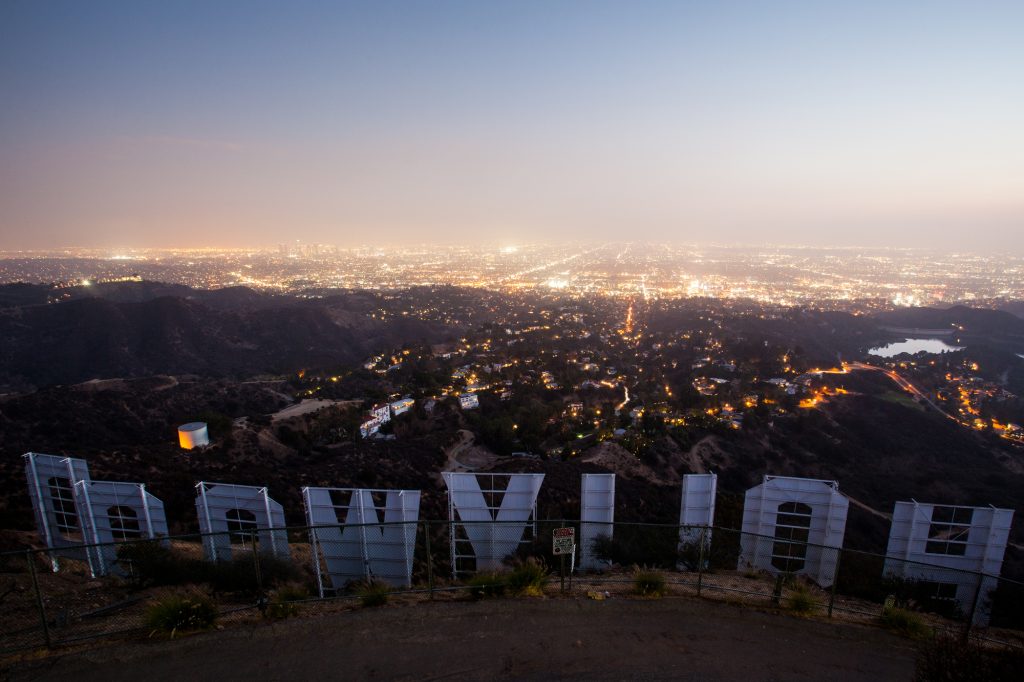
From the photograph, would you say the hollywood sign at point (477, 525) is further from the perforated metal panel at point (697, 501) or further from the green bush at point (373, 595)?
the green bush at point (373, 595)

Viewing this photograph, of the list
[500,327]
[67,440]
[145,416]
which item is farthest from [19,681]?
[500,327]

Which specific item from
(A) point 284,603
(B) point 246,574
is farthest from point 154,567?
(A) point 284,603

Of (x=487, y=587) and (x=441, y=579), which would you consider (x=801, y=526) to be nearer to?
(x=487, y=587)

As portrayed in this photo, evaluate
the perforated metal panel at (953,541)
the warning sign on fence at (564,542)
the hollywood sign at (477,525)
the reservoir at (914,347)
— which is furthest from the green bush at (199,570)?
the reservoir at (914,347)

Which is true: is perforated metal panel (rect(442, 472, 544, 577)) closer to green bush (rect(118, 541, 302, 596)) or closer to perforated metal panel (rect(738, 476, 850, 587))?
green bush (rect(118, 541, 302, 596))

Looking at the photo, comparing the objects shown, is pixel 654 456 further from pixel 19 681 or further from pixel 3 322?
pixel 3 322
